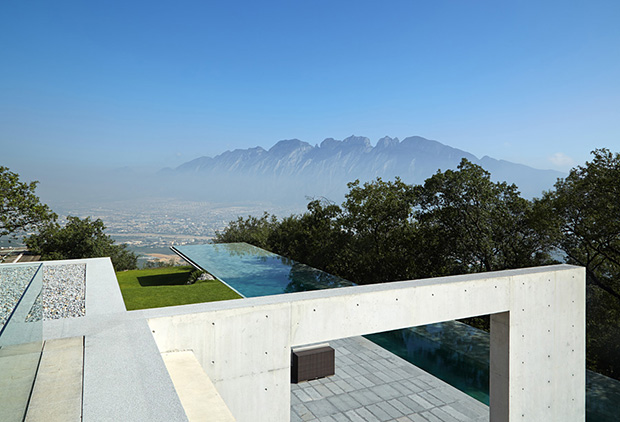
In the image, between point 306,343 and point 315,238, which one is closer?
point 306,343

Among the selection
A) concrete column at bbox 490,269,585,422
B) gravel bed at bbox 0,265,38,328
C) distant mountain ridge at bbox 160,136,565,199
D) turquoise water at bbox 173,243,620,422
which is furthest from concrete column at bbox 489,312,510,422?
distant mountain ridge at bbox 160,136,565,199

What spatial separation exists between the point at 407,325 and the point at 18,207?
15.6m

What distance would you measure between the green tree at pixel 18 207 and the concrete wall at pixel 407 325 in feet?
46.6

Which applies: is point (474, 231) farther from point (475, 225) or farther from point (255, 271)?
point (255, 271)

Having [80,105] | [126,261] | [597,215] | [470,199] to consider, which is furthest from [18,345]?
[80,105]

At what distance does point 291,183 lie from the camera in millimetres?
98312

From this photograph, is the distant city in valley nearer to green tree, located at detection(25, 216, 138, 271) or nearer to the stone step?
green tree, located at detection(25, 216, 138, 271)

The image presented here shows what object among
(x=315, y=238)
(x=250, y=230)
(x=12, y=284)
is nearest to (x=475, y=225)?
(x=315, y=238)

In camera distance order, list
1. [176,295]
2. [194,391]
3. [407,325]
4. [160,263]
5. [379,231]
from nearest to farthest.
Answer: [194,391], [407,325], [176,295], [379,231], [160,263]

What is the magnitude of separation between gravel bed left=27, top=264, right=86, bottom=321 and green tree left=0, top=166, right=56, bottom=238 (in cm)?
1028

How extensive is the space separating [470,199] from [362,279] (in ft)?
18.8

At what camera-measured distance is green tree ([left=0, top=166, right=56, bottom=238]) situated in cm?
1398

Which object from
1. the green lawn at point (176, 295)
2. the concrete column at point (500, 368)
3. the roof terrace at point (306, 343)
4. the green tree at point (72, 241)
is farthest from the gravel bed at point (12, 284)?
the green tree at point (72, 241)

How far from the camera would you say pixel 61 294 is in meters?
4.39
